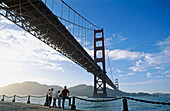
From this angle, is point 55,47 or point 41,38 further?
point 55,47

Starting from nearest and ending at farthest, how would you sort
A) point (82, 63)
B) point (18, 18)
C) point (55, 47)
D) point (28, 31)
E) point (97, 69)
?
point (18, 18), point (28, 31), point (55, 47), point (82, 63), point (97, 69)

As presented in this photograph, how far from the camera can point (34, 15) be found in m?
14.7

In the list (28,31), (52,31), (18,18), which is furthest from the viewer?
(52,31)

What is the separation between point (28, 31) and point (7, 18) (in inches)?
125

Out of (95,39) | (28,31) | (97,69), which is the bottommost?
(97,69)

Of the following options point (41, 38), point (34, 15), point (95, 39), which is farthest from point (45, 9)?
point (95, 39)

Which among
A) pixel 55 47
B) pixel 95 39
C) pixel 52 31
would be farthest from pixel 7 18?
pixel 95 39

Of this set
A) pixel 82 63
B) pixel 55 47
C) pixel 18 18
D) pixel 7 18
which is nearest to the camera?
pixel 7 18

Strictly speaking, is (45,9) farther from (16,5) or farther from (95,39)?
(95,39)

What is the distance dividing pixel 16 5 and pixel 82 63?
22675mm

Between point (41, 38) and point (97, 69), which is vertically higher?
point (41, 38)

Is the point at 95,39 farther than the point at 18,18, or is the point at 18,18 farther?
the point at 95,39

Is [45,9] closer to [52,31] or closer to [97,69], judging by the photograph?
[52,31]

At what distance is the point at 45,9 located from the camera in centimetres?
1450
